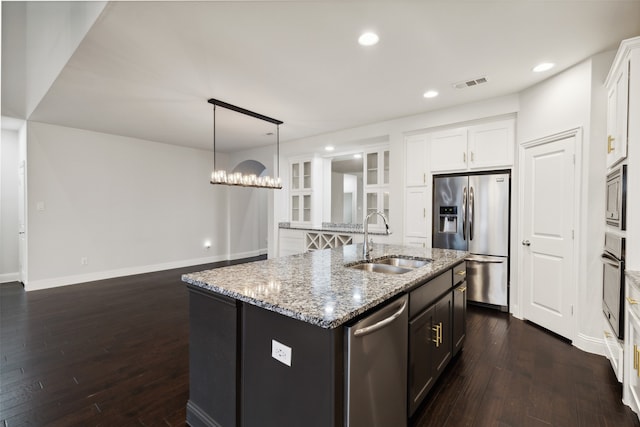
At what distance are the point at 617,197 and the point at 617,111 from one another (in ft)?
2.21

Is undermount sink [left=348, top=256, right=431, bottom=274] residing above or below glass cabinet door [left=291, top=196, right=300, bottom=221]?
below

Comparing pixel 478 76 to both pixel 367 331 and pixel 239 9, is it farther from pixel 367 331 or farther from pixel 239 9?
pixel 367 331

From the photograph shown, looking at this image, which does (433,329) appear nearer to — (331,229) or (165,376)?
(165,376)

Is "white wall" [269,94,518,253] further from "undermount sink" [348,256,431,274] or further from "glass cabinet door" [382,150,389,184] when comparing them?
"undermount sink" [348,256,431,274]

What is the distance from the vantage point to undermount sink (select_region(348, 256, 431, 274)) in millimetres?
2510

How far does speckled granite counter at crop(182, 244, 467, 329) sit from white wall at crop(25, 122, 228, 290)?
453 centimetres

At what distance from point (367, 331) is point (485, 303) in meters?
3.21

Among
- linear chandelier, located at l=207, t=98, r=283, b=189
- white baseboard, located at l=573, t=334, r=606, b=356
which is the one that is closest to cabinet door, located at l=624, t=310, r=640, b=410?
white baseboard, located at l=573, t=334, r=606, b=356

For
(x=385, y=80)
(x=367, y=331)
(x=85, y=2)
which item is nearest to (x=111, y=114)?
(x=85, y=2)

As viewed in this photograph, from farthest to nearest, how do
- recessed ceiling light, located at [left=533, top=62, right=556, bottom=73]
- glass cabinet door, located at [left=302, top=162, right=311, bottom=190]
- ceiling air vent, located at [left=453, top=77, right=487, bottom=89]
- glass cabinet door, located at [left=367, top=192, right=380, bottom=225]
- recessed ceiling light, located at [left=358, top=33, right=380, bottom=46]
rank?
1. glass cabinet door, located at [left=302, top=162, right=311, bottom=190]
2. glass cabinet door, located at [left=367, top=192, right=380, bottom=225]
3. ceiling air vent, located at [left=453, top=77, right=487, bottom=89]
4. recessed ceiling light, located at [left=533, top=62, right=556, bottom=73]
5. recessed ceiling light, located at [left=358, top=33, right=380, bottom=46]

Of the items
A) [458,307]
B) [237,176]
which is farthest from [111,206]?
[458,307]

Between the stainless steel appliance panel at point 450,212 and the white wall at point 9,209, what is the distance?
6945mm

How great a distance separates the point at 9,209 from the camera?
5199mm

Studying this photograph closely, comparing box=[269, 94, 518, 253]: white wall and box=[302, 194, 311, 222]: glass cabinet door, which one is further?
box=[302, 194, 311, 222]: glass cabinet door
